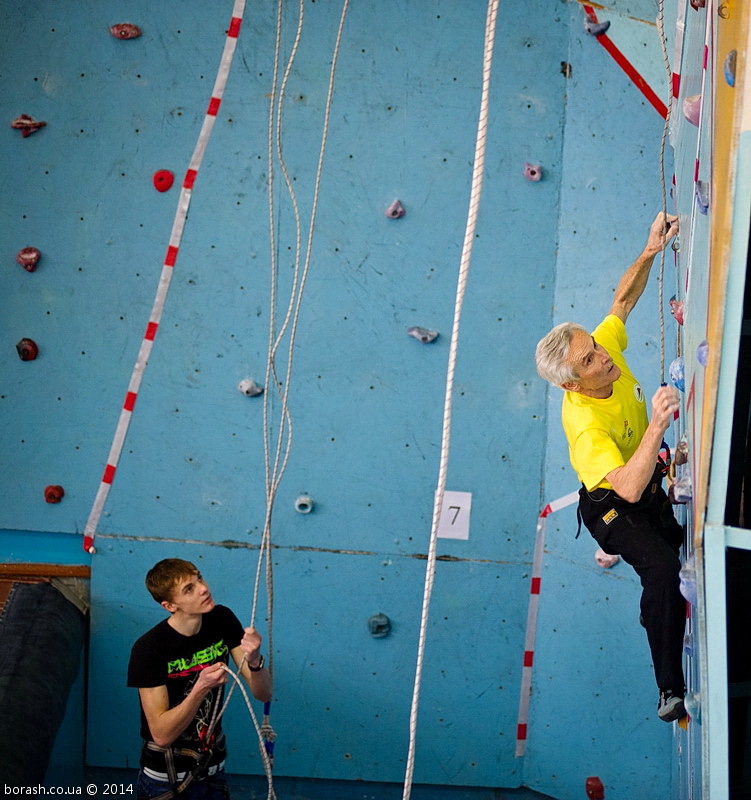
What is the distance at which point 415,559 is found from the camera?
3.76 meters

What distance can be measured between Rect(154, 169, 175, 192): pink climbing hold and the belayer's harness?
6.54 feet

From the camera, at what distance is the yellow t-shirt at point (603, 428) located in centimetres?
232

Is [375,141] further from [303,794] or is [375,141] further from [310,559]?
[303,794]

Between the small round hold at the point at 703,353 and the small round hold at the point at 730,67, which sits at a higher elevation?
the small round hold at the point at 730,67

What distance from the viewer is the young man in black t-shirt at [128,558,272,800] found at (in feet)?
8.52

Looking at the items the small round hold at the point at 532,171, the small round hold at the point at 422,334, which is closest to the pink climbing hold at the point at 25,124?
the small round hold at the point at 422,334

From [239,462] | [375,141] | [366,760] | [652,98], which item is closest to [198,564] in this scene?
[239,462]

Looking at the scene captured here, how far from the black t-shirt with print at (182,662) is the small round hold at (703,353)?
70.0 inches

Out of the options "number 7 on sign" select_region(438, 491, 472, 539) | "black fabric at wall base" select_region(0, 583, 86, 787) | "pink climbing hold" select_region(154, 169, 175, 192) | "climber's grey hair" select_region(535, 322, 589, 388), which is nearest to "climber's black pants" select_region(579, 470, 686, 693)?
"climber's grey hair" select_region(535, 322, 589, 388)

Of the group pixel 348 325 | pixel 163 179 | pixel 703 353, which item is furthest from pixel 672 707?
pixel 163 179

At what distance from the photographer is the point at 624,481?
221cm

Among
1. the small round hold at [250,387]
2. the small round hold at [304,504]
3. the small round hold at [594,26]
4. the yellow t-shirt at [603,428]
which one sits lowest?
the small round hold at [304,504]

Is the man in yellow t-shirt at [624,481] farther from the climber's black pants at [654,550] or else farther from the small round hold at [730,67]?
the small round hold at [730,67]

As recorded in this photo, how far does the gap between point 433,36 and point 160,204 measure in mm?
1202
